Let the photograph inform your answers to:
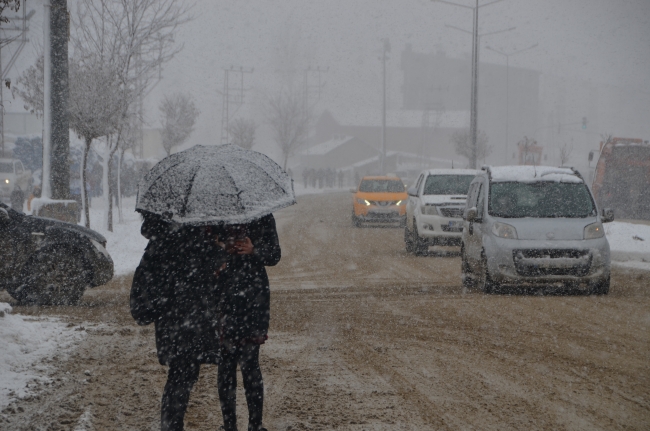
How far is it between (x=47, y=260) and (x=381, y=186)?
63.6 feet

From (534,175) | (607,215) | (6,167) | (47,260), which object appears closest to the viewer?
(47,260)

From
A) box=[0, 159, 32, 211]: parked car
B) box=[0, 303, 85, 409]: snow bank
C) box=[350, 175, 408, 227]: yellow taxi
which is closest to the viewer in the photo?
box=[0, 303, 85, 409]: snow bank

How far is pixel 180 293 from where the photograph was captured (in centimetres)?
425

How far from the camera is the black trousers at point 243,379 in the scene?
444 cm

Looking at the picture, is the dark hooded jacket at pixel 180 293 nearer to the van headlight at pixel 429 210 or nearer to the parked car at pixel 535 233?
the parked car at pixel 535 233

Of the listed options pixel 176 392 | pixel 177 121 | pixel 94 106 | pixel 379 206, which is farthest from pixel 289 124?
pixel 176 392

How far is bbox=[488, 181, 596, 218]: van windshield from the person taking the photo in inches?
483

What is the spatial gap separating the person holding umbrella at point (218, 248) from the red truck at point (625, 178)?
100 feet

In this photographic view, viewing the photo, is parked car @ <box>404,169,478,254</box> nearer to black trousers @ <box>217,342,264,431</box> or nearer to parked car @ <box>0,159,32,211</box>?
black trousers @ <box>217,342,264,431</box>

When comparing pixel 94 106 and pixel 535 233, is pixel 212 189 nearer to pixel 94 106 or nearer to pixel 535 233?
pixel 535 233


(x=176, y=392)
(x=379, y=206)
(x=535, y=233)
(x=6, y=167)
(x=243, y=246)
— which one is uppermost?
(x=6, y=167)

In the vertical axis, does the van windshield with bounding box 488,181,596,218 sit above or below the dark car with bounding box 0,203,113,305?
above

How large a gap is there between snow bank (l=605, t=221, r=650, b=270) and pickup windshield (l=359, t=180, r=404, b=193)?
796 centimetres

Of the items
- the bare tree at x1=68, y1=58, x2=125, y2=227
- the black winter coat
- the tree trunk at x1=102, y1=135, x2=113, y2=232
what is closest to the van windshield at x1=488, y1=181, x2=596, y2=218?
the black winter coat
